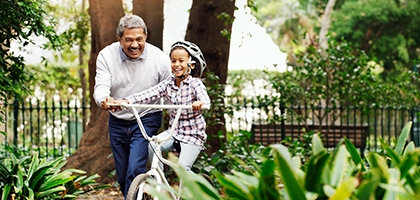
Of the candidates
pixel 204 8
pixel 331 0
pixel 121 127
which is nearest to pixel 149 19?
pixel 204 8

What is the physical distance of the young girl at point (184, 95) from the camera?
562 centimetres

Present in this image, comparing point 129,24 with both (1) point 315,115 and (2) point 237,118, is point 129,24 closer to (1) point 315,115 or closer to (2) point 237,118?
(2) point 237,118

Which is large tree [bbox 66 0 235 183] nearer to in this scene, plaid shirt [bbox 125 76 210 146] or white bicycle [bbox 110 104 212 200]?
plaid shirt [bbox 125 76 210 146]

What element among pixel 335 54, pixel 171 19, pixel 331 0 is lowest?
pixel 335 54

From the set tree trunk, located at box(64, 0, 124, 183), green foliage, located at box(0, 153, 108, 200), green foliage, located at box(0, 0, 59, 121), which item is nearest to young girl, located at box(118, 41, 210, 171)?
green foliage, located at box(0, 153, 108, 200)

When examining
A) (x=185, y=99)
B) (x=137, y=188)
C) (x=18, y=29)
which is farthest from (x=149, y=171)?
(x=18, y=29)

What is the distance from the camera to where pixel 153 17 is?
9734mm

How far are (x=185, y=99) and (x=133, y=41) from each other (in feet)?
2.10

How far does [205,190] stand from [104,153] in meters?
6.89

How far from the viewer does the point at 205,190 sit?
311 centimetres

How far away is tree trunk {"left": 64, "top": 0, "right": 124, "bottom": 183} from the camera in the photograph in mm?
9734

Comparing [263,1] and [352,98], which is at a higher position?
[263,1]

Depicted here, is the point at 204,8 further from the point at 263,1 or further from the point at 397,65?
the point at 263,1

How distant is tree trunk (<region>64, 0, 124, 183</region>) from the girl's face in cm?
431
